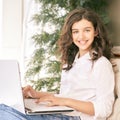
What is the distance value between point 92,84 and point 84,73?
3.5 inches

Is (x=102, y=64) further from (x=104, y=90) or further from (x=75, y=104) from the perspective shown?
(x=75, y=104)

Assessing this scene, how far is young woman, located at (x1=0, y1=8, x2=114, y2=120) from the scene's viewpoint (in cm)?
130

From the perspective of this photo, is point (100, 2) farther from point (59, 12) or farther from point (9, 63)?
point (9, 63)

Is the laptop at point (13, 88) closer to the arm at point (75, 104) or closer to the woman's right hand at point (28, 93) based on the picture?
the arm at point (75, 104)

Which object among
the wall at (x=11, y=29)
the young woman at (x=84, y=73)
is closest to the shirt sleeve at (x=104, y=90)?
the young woman at (x=84, y=73)

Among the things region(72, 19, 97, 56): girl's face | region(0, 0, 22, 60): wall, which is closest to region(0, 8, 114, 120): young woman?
region(72, 19, 97, 56): girl's face

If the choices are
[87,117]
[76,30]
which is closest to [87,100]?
[87,117]

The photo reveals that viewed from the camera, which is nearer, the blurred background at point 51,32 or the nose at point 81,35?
the nose at point 81,35

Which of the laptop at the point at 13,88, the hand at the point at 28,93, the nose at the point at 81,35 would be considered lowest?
the hand at the point at 28,93

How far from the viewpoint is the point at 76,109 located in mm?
1306

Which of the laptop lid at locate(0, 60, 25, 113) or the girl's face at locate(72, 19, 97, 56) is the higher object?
the girl's face at locate(72, 19, 97, 56)

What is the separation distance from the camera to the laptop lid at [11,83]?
1.16m

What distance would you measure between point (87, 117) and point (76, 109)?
88 mm

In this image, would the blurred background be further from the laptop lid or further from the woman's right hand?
the laptop lid
